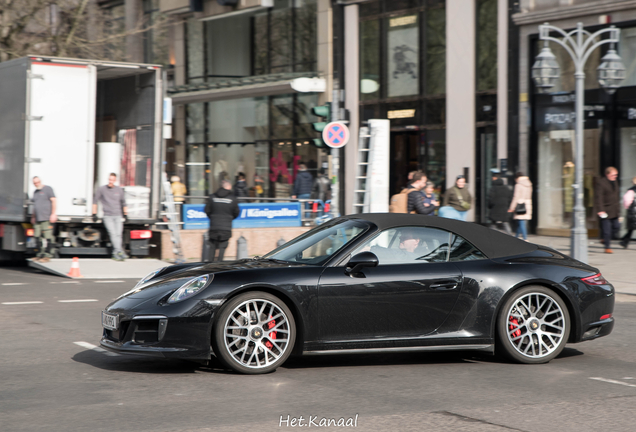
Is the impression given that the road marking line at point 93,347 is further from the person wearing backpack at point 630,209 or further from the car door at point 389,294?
the person wearing backpack at point 630,209

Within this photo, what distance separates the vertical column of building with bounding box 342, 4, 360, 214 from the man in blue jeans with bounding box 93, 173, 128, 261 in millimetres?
12750

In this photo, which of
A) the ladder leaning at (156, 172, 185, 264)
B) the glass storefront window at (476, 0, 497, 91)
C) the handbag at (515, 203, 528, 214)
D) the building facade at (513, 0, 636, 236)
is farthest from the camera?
the glass storefront window at (476, 0, 497, 91)

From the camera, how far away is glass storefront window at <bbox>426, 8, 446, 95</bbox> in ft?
84.6

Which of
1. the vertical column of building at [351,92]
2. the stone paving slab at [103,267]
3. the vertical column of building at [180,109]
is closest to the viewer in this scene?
the stone paving slab at [103,267]

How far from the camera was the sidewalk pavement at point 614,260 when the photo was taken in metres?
14.2

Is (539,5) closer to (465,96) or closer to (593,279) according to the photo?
(465,96)

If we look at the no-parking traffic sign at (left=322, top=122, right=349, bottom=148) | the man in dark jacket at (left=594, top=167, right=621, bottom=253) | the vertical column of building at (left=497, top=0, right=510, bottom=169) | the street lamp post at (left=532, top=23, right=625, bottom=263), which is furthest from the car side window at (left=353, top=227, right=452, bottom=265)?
the vertical column of building at (left=497, top=0, right=510, bottom=169)

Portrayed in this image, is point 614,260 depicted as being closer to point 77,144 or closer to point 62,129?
point 77,144

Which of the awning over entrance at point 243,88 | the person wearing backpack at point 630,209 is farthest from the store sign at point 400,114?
the person wearing backpack at point 630,209

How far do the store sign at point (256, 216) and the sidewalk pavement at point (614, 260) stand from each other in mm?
6299

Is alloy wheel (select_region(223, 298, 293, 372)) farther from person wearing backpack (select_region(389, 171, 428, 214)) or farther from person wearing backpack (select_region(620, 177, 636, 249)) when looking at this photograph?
person wearing backpack (select_region(620, 177, 636, 249))

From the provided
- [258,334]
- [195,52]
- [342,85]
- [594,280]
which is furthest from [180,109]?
[258,334]

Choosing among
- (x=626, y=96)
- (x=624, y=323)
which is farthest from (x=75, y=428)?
(x=626, y=96)

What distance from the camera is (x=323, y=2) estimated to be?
29.7 m
